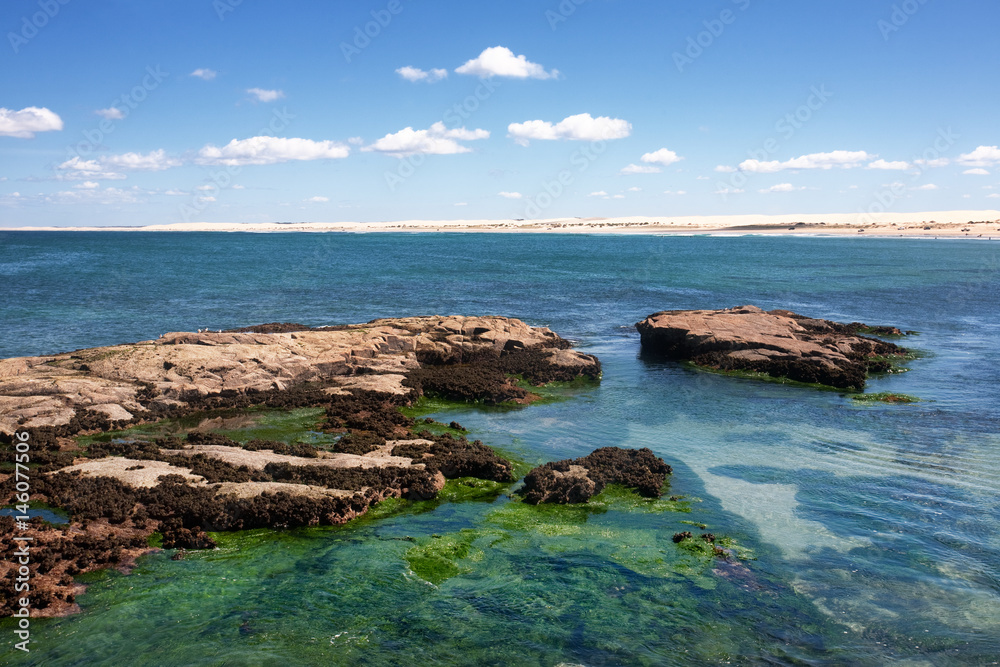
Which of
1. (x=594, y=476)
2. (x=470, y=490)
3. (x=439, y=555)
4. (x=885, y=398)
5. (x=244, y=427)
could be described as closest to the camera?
(x=439, y=555)

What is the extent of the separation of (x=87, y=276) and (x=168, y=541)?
67900mm

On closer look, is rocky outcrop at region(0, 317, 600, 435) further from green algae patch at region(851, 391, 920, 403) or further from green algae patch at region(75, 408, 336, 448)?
green algae patch at region(851, 391, 920, 403)

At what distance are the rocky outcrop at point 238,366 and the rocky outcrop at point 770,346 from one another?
6.05 metres

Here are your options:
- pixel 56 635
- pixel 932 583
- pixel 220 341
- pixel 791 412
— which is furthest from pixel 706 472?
pixel 220 341

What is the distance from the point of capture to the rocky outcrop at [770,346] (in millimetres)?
28906

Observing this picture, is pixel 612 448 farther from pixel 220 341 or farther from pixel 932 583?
pixel 220 341

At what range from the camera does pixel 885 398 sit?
25578 millimetres

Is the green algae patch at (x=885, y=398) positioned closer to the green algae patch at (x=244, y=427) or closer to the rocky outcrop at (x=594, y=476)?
the rocky outcrop at (x=594, y=476)

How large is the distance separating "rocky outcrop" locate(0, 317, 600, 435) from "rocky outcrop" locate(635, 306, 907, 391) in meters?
6.05

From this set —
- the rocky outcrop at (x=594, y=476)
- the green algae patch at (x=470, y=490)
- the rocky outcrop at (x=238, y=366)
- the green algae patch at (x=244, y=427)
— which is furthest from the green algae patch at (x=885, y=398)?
the green algae patch at (x=244, y=427)

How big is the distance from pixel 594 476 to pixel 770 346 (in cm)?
1837

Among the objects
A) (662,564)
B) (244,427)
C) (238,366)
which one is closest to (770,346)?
(662,564)

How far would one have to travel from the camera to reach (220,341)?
27859 mm

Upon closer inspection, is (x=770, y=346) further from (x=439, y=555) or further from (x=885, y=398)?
(x=439, y=555)
